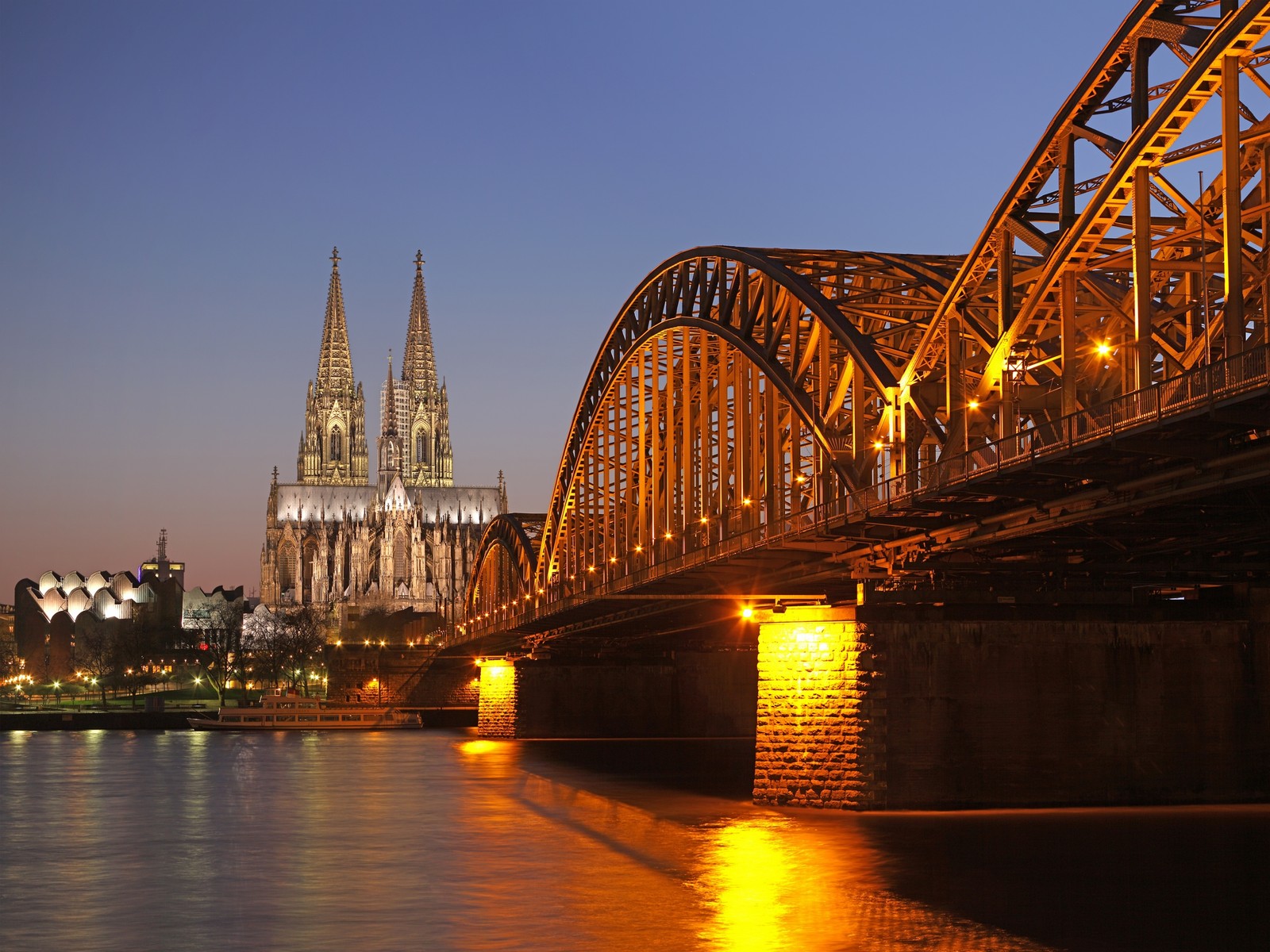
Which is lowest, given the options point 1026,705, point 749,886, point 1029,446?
point 749,886

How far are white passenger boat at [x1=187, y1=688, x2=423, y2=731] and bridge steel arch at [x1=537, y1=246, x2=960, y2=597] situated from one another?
45929 mm

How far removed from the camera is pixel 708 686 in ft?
373

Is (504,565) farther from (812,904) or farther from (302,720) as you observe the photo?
(812,904)

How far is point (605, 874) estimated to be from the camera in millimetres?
35156

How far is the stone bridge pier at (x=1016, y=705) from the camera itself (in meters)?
47.3

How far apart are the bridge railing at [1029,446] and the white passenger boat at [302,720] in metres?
83.1

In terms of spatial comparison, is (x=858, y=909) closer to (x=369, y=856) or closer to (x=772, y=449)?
(x=369, y=856)

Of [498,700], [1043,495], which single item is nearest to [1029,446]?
[1043,495]

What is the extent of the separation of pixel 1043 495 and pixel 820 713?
448 inches

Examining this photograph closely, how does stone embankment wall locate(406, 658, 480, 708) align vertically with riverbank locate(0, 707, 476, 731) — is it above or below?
above

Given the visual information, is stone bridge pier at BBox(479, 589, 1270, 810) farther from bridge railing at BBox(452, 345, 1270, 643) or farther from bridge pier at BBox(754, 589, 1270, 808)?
bridge railing at BBox(452, 345, 1270, 643)

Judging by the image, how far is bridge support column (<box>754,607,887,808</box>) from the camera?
4731 centimetres

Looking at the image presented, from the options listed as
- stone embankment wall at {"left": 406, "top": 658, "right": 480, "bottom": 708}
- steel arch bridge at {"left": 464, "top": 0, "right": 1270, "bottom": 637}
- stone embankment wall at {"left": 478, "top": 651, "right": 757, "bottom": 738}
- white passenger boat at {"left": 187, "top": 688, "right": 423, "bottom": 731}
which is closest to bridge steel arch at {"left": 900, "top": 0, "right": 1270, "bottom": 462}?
steel arch bridge at {"left": 464, "top": 0, "right": 1270, "bottom": 637}

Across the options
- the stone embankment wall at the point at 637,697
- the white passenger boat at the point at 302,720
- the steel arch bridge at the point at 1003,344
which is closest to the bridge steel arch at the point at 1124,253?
the steel arch bridge at the point at 1003,344
